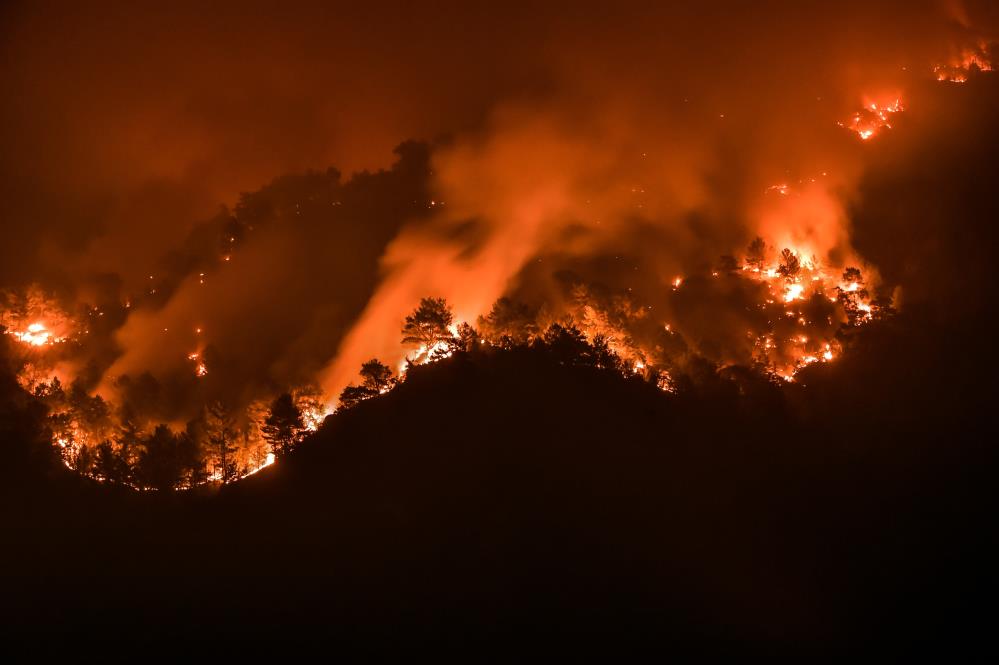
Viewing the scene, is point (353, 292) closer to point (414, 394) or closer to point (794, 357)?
point (414, 394)

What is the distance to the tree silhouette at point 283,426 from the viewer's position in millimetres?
58094

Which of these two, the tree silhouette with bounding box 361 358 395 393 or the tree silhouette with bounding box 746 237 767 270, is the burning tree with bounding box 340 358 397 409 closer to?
the tree silhouette with bounding box 361 358 395 393

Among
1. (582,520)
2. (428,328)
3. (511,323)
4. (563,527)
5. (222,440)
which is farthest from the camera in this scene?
(428,328)

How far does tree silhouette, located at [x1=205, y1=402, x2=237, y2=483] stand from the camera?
58.4 metres

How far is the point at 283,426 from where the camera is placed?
5809 cm

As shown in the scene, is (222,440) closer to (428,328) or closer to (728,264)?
(428,328)

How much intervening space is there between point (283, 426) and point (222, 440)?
5373 millimetres

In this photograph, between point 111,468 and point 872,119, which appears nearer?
point 111,468

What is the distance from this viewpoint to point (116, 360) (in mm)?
77000

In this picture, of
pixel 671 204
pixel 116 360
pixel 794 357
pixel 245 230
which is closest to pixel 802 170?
pixel 671 204

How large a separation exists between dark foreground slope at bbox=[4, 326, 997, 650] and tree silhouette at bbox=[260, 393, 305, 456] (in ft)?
5.03

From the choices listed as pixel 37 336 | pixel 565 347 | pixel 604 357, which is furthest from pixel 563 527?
pixel 37 336

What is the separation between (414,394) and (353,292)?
2328cm

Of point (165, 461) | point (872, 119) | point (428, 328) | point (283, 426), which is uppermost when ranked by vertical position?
point (872, 119)
